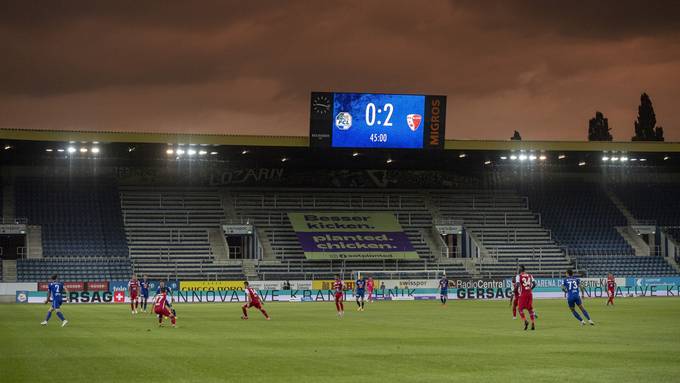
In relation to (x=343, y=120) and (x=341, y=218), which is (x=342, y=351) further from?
(x=341, y=218)

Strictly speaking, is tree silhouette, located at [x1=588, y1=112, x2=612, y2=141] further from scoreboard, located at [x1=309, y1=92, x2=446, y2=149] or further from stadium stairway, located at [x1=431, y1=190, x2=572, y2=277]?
scoreboard, located at [x1=309, y1=92, x2=446, y2=149]

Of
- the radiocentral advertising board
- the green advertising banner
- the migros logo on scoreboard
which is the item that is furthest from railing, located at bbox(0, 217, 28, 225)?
the migros logo on scoreboard

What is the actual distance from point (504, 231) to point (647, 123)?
4320cm

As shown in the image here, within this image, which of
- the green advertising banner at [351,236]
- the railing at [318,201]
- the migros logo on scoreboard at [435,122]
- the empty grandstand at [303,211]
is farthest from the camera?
the railing at [318,201]

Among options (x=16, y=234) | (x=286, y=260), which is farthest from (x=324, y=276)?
(x=16, y=234)

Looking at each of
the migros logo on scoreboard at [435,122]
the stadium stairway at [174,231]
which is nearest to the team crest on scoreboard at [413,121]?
the migros logo on scoreboard at [435,122]

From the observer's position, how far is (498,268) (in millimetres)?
74625

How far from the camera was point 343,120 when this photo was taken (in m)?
66.8

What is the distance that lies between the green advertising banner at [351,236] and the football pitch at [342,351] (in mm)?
36684

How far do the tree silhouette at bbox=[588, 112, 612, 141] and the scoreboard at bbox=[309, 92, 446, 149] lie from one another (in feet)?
196

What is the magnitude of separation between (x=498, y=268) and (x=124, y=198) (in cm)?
3071

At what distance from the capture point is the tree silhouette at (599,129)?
4798 inches

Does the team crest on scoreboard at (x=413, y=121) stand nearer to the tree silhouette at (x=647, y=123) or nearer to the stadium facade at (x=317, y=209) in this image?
the stadium facade at (x=317, y=209)

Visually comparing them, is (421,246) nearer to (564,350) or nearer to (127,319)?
(127,319)
